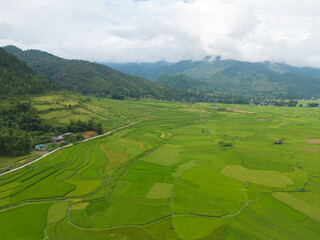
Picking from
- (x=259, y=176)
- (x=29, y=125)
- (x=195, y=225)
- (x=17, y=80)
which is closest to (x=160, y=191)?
(x=195, y=225)

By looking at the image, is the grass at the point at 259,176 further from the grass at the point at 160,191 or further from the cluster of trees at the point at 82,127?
the cluster of trees at the point at 82,127

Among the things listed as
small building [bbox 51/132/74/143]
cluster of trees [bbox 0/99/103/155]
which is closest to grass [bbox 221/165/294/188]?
cluster of trees [bbox 0/99/103/155]

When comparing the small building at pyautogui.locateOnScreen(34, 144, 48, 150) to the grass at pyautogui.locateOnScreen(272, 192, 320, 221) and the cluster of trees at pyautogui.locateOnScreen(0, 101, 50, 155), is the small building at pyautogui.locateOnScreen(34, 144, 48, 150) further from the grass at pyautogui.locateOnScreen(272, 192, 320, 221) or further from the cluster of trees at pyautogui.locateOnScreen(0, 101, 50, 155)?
the grass at pyautogui.locateOnScreen(272, 192, 320, 221)

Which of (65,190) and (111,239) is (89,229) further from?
(65,190)

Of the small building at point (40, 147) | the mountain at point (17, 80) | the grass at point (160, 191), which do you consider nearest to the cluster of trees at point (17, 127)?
the small building at point (40, 147)

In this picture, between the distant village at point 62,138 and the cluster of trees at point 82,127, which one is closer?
the distant village at point 62,138

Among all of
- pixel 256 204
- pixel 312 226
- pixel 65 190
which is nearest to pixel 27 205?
pixel 65 190
